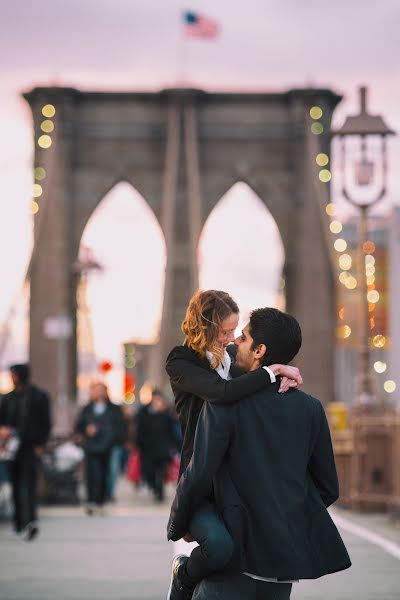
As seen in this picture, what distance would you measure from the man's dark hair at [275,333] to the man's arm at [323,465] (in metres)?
0.20

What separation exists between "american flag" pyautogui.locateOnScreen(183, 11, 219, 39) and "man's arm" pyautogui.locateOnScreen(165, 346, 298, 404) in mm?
47018

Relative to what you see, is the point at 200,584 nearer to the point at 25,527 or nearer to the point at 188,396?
the point at 188,396

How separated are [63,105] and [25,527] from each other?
4895 cm

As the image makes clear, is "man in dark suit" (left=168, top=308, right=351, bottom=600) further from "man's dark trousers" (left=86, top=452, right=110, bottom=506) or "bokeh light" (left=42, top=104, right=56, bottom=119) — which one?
"bokeh light" (left=42, top=104, right=56, bottom=119)

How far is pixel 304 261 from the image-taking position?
197ft

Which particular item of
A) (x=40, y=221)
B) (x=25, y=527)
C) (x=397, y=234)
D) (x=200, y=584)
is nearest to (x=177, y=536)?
(x=200, y=584)

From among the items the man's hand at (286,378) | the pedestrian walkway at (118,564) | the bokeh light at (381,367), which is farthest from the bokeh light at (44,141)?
the man's hand at (286,378)

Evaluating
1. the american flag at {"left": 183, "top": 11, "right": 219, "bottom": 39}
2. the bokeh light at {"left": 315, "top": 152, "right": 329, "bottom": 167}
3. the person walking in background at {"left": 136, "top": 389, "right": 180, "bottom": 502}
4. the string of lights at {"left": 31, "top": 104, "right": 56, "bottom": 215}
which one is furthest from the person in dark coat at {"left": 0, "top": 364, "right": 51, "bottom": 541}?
the bokeh light at {"left": 315, "top": 152, "right": 329, "bottom": 167}

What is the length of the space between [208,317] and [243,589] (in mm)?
873

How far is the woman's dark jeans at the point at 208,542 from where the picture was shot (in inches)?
183

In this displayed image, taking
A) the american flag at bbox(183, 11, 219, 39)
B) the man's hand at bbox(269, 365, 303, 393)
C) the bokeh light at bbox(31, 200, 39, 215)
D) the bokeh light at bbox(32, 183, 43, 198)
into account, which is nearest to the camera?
the man's hand at bbox(269, 365, 303, 393)

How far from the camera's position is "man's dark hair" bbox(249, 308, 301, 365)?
4.78m

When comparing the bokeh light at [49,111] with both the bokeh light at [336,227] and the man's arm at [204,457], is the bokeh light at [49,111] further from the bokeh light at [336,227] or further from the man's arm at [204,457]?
the man's arm at [204,457]

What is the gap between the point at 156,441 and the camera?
1838 centimetres
